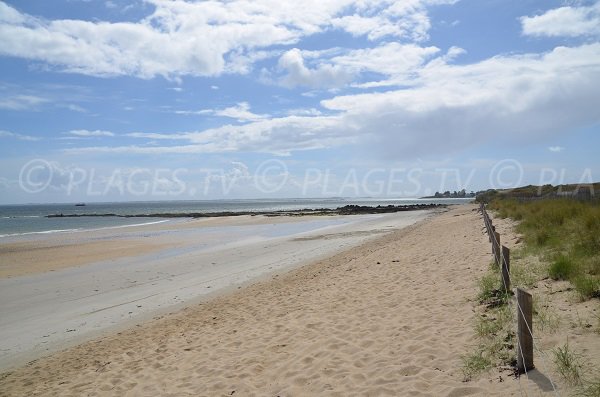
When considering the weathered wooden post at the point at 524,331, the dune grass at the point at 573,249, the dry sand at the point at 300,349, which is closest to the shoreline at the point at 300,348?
the dry sand at the point at 300,349

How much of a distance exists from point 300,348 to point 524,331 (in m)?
3.27

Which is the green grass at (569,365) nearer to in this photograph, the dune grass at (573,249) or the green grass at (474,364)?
the green grass at (474,364)

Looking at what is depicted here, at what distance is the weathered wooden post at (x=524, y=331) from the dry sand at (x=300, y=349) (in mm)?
215

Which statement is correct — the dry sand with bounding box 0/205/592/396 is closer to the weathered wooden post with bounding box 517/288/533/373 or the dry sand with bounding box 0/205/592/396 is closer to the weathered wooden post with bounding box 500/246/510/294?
the weathered wooden post with bounding box 517/288/533/373

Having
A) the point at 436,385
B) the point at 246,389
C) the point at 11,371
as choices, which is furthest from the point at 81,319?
the point at 436,385

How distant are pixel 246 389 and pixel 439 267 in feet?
23.6

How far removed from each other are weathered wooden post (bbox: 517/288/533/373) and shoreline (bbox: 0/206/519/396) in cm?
24

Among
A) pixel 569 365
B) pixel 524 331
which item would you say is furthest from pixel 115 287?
pixel 569 365

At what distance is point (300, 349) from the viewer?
6387 mm

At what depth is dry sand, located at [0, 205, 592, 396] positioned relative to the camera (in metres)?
5.02

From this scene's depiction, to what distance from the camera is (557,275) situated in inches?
278

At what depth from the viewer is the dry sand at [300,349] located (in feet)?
16.5

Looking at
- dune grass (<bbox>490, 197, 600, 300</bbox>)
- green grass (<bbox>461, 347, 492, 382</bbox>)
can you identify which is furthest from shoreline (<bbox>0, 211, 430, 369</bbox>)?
dune grass (<bbox>490, 197, 600, 300</bbox>)

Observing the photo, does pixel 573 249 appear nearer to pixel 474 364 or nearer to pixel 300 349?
pixel 474 364
